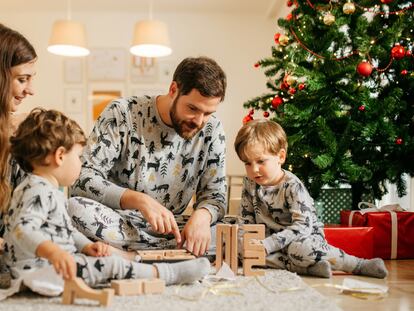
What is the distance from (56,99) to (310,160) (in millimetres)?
3905

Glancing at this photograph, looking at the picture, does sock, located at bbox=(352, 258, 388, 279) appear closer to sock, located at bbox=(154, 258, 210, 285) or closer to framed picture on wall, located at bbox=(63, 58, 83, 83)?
sock, located at bbox=(154, 258, 210, 285)

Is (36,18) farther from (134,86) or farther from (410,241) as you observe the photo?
(410,241)

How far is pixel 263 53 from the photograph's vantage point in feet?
19.0

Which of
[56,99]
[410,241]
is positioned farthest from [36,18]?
[410,241]

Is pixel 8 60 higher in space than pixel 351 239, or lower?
higher

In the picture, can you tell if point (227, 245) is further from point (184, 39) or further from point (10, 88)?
point (184, 39)

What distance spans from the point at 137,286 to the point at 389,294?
763 mm

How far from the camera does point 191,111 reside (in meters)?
1.89

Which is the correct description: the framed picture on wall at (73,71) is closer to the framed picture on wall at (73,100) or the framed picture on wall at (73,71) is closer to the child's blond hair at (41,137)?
the framed picture on wall at (73,100)

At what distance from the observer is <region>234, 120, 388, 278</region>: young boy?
6.31 feet

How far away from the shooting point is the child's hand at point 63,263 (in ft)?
4.32

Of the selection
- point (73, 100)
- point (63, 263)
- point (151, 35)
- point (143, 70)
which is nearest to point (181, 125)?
point (63, 263)

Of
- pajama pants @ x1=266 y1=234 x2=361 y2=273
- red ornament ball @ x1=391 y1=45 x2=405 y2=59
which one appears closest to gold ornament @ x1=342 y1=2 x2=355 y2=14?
red ornament ball @ x1=391 y1=45 x2=405 y2=59

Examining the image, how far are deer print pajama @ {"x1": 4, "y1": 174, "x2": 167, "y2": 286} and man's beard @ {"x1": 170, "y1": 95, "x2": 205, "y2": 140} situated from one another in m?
0.56
